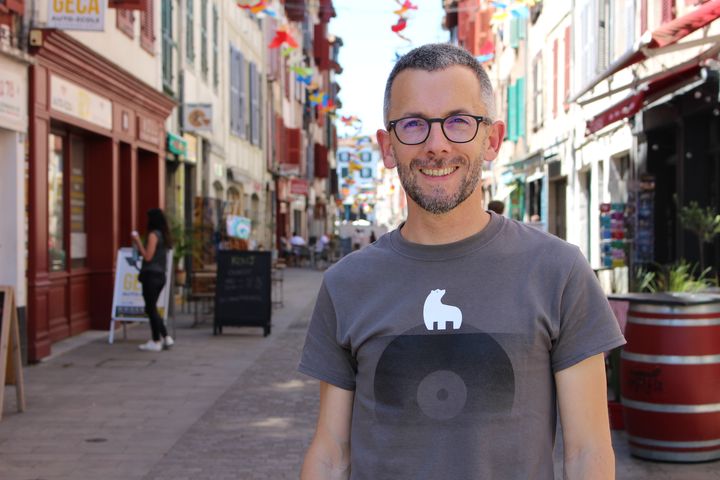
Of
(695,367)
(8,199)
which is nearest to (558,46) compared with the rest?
(8,199)

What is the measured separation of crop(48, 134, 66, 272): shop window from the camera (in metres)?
13.0

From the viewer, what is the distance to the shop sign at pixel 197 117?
1970cm

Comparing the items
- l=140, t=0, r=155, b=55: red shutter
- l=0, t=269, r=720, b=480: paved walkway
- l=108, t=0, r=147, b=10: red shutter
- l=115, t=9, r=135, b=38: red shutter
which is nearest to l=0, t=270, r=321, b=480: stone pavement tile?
l=0, t=269, r=720, b=480: paved walkway

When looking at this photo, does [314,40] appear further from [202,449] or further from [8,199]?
[202,449]

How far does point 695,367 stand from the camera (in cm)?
614

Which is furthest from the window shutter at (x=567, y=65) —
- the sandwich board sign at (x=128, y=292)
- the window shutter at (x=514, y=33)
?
the sandwich board sign at (x=128, y=292)

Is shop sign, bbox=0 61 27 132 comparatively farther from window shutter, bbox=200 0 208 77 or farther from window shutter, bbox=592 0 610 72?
window shutter, bbox=200 0 208 77

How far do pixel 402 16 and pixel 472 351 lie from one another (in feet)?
50.7

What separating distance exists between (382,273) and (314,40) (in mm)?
54279

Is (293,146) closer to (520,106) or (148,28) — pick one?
(520,106)

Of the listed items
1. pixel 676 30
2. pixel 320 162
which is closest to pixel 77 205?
pixel 676 30

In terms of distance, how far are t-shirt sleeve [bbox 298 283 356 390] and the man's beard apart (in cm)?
31

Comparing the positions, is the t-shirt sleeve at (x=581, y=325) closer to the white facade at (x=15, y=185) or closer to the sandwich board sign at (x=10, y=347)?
the sandwich board sign at (x=10, y=347)

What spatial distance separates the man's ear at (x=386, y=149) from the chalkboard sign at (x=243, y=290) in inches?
446
